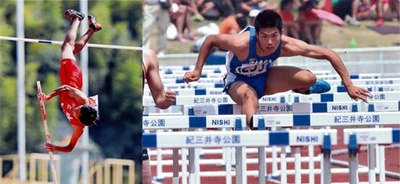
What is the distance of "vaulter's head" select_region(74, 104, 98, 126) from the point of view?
165 inches

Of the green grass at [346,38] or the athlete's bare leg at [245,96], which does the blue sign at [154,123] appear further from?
the green grass at [346,38]

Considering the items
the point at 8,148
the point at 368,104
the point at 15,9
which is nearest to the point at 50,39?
the point at 15,9

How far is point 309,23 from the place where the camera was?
1853 centimetres

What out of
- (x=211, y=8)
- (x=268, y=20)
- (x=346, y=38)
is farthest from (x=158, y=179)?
(x=346, y=38)

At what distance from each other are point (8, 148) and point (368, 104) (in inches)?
119

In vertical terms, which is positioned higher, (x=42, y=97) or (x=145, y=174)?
(x=42, y=97)

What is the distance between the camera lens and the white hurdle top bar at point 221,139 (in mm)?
4273

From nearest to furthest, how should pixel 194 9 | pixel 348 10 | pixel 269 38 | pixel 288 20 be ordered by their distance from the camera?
pixel 269 38 < pixel 288 20 < pixel 194 9 < pixel 348 10

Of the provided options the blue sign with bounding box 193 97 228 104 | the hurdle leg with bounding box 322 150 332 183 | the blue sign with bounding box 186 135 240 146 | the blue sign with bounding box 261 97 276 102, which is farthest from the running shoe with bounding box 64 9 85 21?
the blue sign with bounding box 261 97 276 102

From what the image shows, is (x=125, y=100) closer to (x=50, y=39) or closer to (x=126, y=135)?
(x=126, y=135)

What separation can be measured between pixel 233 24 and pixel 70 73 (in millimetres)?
13742

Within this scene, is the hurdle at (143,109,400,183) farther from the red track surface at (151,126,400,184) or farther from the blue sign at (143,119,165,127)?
the red track surface at (151,126,400,184)

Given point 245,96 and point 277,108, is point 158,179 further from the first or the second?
point 245,96

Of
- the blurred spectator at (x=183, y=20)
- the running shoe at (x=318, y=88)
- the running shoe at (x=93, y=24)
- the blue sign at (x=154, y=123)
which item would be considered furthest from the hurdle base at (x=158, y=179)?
the blurred spectator at (x=183, y=20)
